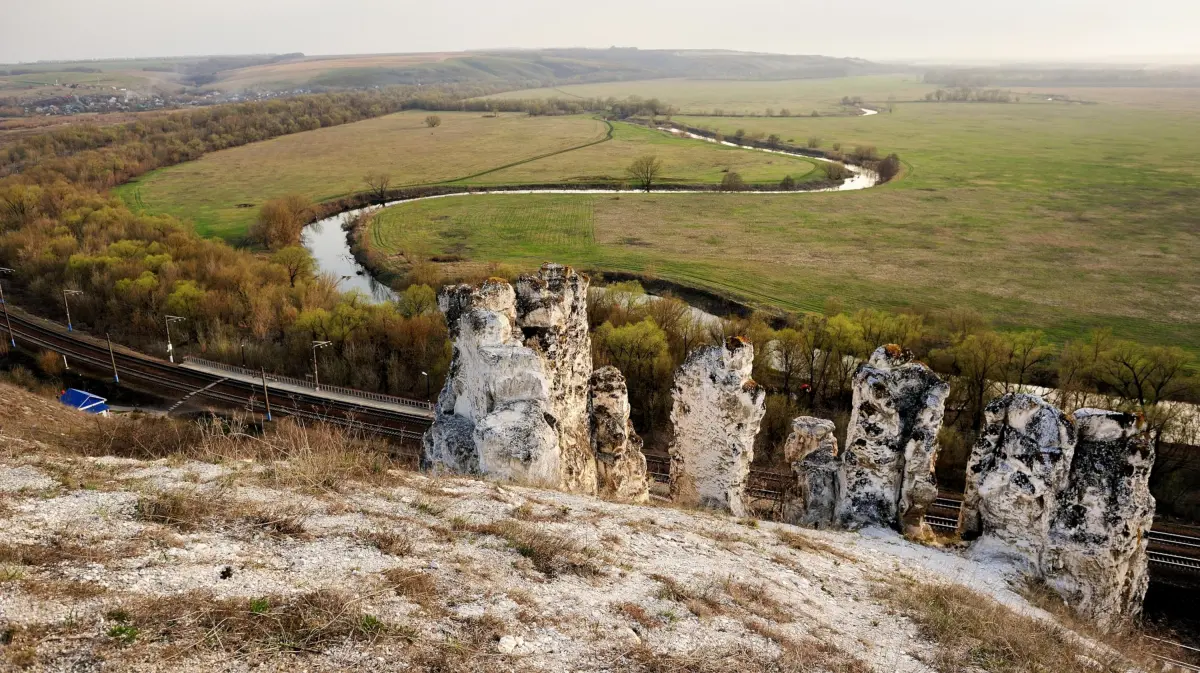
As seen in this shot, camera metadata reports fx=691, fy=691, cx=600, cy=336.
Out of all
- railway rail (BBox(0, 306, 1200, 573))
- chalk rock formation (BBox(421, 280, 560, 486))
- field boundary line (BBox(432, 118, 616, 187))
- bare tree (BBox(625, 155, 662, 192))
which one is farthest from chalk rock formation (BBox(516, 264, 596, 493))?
field boundary line (BBox(432, 118, 616, 187))

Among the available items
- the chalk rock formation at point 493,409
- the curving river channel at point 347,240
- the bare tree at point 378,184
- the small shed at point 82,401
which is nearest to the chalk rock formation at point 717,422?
the chalk rock formation at point 493,409

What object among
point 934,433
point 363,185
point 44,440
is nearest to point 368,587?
point 44,440

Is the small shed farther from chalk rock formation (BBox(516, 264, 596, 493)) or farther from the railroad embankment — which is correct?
chalk rock formation (BBox(516, 264, 596, 493))

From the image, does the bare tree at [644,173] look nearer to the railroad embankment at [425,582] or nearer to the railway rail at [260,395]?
the railway rail at [260,395]

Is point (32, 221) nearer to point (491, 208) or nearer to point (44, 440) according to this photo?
point (491, 208)

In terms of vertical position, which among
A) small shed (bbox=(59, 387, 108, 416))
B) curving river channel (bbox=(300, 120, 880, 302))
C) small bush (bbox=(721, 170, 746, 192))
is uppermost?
small bush (bbox=(721, 170, 746, 192))

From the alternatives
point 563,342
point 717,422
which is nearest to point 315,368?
point 563,342

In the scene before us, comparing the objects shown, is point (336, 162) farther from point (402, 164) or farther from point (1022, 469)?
point (1022, 469)
